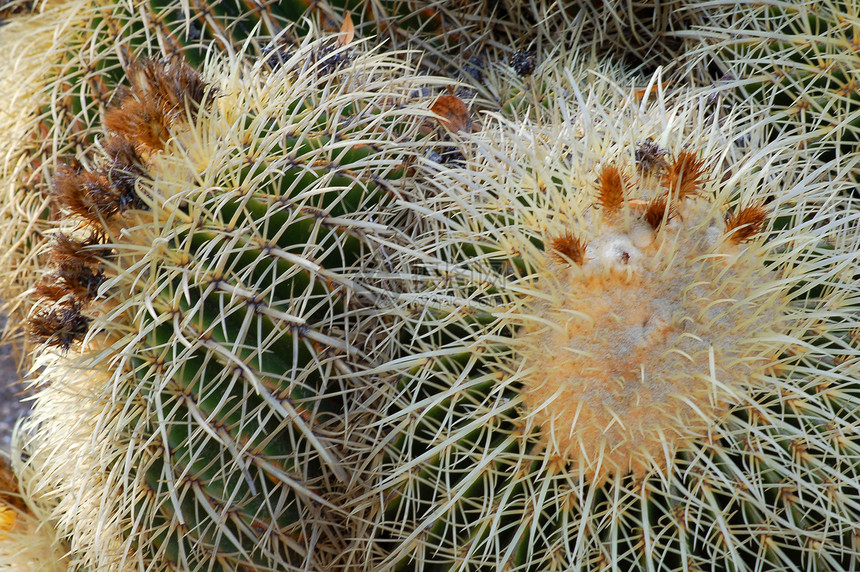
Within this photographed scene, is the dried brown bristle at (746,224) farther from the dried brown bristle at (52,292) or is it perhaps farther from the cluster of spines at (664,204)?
the dried brown bristle at (52,292)

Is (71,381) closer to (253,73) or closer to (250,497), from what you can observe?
(250,497)

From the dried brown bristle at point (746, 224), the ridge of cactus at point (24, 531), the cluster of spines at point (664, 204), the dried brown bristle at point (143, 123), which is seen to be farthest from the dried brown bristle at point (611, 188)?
the ridge of cactus at point (24, 531)

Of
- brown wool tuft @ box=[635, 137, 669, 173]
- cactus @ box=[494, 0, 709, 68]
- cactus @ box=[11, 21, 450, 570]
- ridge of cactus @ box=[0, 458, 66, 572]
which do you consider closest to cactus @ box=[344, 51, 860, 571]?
brown wool tuft @ box=[635, 137, 669, 173]

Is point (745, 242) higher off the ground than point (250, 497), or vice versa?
point (745, 242)

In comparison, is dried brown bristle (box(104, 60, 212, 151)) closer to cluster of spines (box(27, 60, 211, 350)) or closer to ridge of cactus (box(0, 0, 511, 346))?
cluster of spines (box(27, 60, 211, 350))

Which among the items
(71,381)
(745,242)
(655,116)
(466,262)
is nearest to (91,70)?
(71,381)
